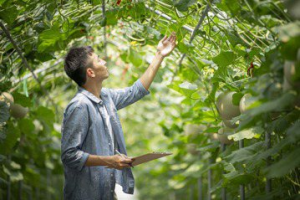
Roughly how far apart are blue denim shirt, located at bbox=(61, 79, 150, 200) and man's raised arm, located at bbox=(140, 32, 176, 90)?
0.40 m

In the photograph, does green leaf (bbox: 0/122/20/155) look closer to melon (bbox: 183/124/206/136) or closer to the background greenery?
the background greenery

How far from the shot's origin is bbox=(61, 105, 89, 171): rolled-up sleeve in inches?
114

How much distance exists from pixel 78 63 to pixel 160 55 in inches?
20.2

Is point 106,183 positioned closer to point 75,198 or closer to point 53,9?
point 75,198

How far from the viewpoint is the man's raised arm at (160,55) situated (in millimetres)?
3387

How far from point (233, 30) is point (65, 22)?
48.8 inches

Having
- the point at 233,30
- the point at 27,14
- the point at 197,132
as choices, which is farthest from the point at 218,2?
the point at 197,132

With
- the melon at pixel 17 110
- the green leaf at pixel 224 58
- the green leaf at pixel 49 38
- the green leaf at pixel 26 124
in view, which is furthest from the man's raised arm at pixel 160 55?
the green leaf at pixel 26 124

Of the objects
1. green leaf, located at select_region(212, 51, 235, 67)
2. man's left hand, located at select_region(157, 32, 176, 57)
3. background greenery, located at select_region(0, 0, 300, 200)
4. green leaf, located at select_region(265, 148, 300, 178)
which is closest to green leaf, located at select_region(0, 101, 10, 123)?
background greenery, located at select_region(0, 0, 300, 200)

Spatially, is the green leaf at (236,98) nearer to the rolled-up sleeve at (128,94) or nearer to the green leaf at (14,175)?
the rolled-up sleeve at (128,94)

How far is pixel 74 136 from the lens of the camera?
2.95 meters

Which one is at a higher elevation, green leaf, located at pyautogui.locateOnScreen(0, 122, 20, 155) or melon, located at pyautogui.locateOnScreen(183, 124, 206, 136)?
green leaf, located at pyautogui.locateOnScreen(0, 122, 20, 155)

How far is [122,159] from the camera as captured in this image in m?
2.81

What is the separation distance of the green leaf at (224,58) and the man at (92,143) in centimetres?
69
